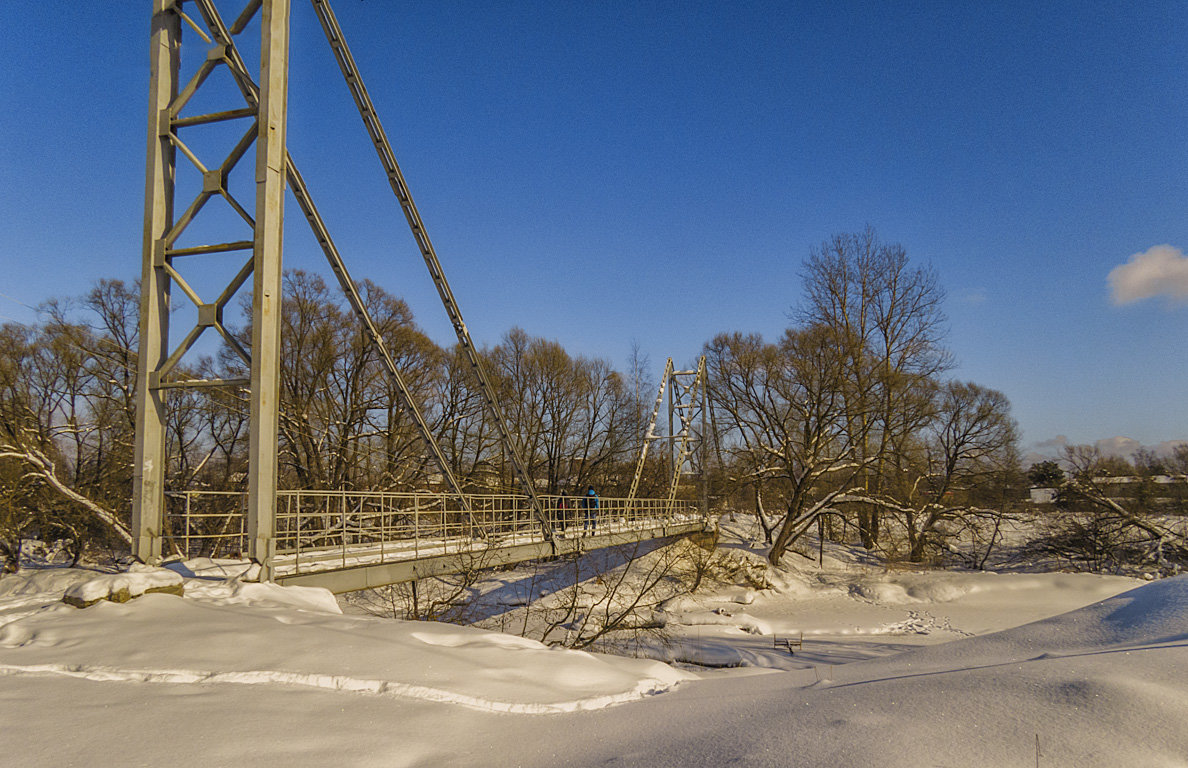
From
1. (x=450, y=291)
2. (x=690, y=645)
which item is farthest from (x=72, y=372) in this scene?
(x=690, y=645)

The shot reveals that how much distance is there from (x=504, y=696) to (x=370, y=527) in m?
7.44

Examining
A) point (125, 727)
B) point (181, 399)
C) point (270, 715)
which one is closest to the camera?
point (125, 727)

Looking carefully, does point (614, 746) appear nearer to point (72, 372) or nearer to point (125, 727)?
point (125, 727)

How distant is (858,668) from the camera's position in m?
4.59

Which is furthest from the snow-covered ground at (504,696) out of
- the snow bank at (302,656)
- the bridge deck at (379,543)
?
the bridge deck at (379,543)

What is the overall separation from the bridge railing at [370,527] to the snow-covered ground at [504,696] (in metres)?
2.53

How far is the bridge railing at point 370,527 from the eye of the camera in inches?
354

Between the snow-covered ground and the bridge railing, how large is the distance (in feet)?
8.30

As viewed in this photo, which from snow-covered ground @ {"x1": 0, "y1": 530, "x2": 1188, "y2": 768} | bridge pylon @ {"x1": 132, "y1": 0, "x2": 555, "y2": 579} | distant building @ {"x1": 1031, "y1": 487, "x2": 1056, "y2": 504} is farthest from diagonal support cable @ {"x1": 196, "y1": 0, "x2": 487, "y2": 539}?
distant building @ {"x1": 1031, "y1": 487, "x2": 1056, "y2": 504}

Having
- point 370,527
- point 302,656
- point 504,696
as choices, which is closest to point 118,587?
point 302,656

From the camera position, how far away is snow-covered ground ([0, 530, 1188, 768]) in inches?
99.0

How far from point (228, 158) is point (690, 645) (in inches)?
456

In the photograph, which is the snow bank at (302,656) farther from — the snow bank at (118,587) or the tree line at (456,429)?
the tree line at (456,429)

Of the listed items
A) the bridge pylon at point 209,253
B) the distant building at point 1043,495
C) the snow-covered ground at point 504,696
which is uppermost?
the bridge pylon at point 209,253
